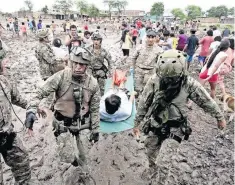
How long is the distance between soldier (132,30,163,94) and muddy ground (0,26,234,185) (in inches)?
48.3

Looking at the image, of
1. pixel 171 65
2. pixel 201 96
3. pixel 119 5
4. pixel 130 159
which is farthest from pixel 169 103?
pixel 119 5

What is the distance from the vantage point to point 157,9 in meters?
64.8

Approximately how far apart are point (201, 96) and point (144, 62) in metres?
2.37

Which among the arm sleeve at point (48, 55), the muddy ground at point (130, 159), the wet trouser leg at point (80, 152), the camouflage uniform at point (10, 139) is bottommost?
the muddy ground at point (130, 159)

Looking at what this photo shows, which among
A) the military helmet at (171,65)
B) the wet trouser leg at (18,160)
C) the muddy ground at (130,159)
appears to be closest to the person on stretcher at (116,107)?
the muddy ground at (130,159)

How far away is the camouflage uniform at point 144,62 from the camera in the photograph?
5.21 m

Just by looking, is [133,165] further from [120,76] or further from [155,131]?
[120,76]

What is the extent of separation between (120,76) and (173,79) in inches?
114

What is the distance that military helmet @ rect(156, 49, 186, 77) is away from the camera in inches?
110

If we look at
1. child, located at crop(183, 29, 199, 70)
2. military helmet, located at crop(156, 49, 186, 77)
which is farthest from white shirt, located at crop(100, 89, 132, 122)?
child, located at crop(183, 29, 199, 70)

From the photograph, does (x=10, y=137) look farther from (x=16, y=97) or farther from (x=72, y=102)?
(x=72, y=102)

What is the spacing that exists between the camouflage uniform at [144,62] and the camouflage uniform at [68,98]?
2217 mm

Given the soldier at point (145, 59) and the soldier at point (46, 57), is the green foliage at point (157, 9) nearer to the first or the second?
the soldier at point (145, 59)

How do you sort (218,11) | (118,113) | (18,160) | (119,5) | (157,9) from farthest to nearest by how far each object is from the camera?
1. (119,5)
2. (218,11)
3. (157,9)
4. (118,113)
5. (18,160)
